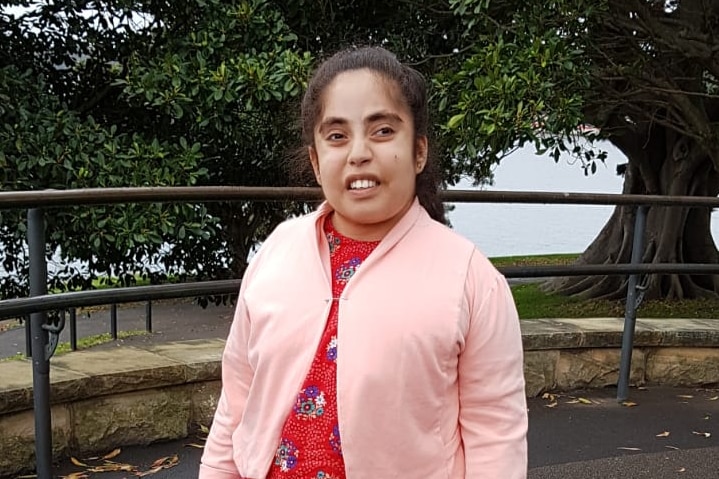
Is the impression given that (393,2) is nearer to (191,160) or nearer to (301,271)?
(191,160)

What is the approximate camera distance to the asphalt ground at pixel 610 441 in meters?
2.87

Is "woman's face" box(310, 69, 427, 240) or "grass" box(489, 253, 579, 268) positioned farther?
"grass" box(489, 253, 579, 268)

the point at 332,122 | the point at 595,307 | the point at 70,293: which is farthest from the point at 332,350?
the point at 595,307

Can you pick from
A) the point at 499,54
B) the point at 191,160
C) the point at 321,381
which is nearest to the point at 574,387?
the point at 499,54

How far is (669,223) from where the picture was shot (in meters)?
8.24

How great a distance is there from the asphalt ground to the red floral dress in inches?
58.9

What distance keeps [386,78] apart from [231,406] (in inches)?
25.9

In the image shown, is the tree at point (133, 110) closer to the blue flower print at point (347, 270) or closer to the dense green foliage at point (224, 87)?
the dense green foliage at point (224, 87)

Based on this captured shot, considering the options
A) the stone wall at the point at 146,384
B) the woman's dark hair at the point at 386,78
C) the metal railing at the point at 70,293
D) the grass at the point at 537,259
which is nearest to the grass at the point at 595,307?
the grass at the point at 537,259

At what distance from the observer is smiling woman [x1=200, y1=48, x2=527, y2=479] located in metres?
1.29

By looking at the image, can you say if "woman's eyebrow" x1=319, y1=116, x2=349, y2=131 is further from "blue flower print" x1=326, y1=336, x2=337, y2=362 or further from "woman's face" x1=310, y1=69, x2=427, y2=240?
"blue flower print" x1=326, y1=336, x2=337, y2=362

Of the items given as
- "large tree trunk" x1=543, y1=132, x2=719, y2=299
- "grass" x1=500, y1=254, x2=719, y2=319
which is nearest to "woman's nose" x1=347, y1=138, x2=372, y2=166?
"grass" x1=500, y1=254, x2=719, y2=319

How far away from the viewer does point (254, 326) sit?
4.61ft

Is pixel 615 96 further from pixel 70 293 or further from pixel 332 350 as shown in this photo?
pixel 332 350
